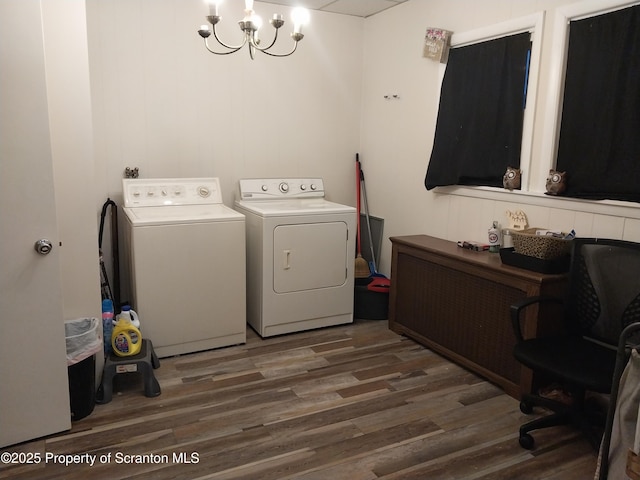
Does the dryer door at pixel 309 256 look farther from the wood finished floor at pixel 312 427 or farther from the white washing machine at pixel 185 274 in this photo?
the wood finished floor at pixel 312 427

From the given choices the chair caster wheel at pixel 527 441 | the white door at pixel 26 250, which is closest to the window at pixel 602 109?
the chair caster wheel at pixel 527 441

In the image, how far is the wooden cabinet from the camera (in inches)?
104

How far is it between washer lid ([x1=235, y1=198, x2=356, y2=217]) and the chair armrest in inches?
59.3

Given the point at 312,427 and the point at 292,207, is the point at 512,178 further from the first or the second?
the point at 312,427

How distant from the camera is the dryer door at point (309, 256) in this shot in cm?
345

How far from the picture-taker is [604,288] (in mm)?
2396

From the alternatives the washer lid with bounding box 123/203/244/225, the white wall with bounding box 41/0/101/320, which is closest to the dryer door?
the washer lid with bounding box 123/203/244/225

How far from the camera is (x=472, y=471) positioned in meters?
2.14

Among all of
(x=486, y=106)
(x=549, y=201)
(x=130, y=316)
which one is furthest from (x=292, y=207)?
(x=549, y=201)

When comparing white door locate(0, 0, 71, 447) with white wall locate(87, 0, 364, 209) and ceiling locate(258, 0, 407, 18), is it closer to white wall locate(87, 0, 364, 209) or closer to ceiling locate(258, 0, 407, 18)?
white wall locate(87, 0, 364, 209)

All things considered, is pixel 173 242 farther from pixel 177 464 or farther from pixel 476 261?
pixel 476 261

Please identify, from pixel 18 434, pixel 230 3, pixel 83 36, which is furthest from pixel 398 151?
pixel 18 434

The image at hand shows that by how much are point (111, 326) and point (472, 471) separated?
197 cm

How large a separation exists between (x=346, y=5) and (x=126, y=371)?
308cm
